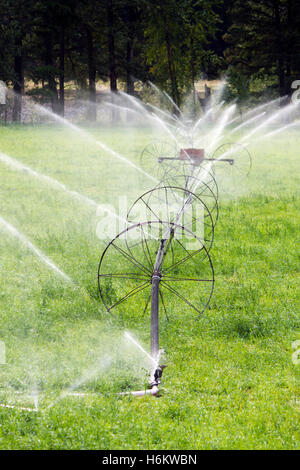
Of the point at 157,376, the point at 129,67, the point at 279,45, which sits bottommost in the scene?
the point at 157,376

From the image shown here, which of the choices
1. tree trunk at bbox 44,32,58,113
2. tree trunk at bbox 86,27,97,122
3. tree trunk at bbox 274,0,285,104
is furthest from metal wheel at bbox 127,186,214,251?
tree trunk at bbox 86,27,97,122

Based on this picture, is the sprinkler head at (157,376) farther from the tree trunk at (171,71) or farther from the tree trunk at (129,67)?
the tree trunk at (129,67)

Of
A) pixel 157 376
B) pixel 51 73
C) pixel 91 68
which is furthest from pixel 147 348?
pixel 91 68

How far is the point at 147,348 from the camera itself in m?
5.71

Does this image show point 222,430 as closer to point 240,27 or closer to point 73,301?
point 73,301

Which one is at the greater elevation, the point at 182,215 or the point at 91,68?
the point at 91,68

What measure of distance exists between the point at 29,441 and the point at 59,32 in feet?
134

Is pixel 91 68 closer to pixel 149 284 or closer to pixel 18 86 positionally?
pixel 18 86

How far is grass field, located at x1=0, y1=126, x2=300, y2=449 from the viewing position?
4.28 meters

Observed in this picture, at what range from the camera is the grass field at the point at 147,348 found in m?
4.28

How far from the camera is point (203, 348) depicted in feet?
18.8

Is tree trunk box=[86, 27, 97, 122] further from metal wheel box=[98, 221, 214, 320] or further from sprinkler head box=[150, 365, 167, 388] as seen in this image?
sprinkler head box=[150, 365, 167, 388]

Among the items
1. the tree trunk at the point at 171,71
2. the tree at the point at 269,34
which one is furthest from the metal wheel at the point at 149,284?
the tree at the point at 269,34
